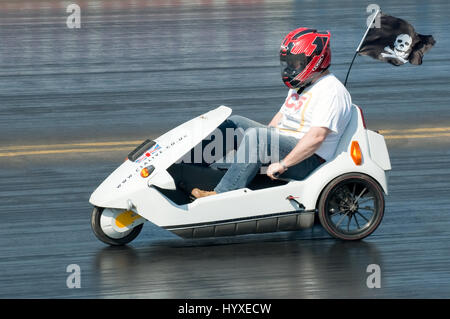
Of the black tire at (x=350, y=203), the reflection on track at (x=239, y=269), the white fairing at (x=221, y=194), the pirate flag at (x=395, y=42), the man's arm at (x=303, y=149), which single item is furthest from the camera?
the pirate flag at (x=395, y=42)

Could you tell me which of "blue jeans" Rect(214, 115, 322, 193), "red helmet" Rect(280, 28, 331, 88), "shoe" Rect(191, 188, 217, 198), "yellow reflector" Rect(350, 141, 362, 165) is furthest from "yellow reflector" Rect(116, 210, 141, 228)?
"yellow reflector" Rect(350, 141, 362, 165)

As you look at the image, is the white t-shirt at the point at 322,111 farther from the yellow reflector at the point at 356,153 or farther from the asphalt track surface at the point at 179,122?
the asphalt track surface at the point at 179,122

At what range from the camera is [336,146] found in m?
7.32

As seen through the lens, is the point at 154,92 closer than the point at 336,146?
No

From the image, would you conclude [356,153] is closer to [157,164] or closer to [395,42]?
[395,42]

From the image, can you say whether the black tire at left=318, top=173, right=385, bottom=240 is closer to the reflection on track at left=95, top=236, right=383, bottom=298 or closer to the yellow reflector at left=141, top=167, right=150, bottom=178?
the reflection on track at left=95, top=236, right=383, bottom=298

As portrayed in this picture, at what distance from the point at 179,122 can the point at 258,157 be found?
4.26 m

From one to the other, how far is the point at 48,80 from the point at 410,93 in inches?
195

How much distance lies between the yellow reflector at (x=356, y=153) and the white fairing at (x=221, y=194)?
25 mm

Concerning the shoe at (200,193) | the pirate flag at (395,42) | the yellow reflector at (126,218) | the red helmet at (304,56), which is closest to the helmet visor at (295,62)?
the red helmet at (304,56)

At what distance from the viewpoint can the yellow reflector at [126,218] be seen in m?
7.18

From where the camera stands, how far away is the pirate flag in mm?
8039
